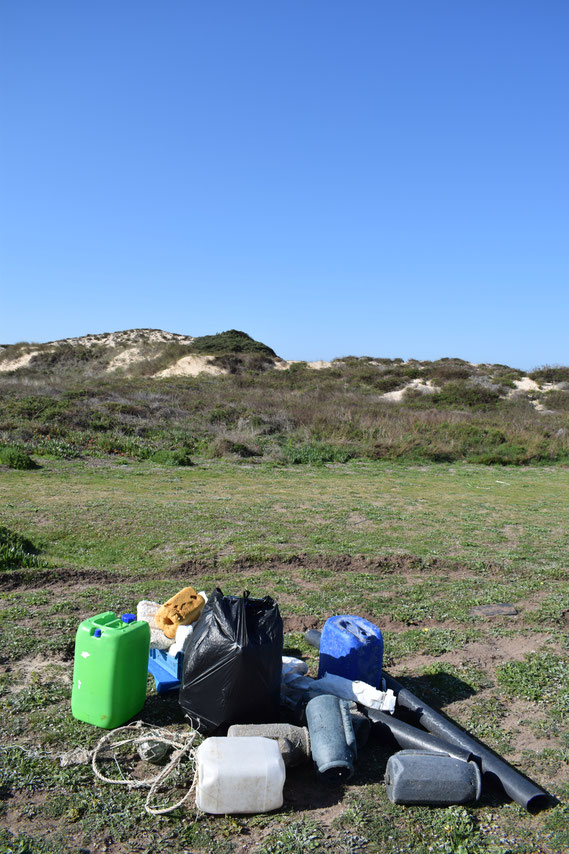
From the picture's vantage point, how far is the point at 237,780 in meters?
3.05

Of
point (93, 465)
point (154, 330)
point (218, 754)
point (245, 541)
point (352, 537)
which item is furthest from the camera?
point (154, 330)

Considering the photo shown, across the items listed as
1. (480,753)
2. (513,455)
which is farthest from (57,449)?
(480,753)

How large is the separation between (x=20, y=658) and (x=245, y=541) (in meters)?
4.03

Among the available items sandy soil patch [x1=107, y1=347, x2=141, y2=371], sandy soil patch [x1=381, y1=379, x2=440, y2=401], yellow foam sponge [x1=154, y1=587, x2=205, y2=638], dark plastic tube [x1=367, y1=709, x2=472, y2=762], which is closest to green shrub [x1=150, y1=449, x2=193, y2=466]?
yellow foam sponge [x1=154, y1=587, x2=205, y2=638]

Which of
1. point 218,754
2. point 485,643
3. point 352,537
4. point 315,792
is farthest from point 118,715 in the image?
point 352,537

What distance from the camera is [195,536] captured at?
8648 millimetres

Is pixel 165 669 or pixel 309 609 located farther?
pixel 309 609

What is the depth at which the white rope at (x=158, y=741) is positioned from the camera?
3.20 metres

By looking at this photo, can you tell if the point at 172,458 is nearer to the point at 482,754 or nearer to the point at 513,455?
the point at 513,455

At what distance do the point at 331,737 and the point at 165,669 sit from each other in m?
1.39

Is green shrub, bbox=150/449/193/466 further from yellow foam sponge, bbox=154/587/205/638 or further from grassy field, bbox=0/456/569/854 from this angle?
→ yellow foam sponge, bbox=154/587/205/638

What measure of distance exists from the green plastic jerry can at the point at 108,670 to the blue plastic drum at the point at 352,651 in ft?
4.03

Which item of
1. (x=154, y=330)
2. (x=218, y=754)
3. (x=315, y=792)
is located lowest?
(x=315, y=792)

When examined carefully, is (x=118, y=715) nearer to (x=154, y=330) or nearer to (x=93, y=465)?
(x=93, y=465)
